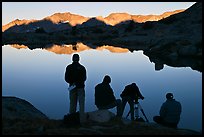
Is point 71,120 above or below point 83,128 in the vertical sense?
above

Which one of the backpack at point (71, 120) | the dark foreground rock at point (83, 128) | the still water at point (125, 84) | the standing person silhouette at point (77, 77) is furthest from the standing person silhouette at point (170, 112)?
the backpack at point (71, 120)

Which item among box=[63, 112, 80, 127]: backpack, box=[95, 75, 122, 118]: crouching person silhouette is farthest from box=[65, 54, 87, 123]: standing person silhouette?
box=[95, 75, 122, 118]: crouching person silhouette

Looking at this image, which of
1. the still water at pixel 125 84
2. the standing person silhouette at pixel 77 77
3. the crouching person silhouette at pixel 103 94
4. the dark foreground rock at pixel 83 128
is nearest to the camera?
the dark foreground rock at pixel 83 128

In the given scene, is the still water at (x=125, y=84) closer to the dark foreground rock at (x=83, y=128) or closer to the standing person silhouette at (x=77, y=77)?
the dark foreground rock at (x=83, y=128)

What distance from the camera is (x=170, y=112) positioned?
42.9 feet

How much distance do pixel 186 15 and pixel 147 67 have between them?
1943 inches

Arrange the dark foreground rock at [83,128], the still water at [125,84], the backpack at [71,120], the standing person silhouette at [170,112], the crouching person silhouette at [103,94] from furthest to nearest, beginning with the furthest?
the still water at [125,84]
the crouching person silhouette at [103,94]
the standing person silhouette at [170,112]
the backpack at [71,120]
the dark foreground rock at [83,128]

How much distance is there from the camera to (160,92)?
22.8m

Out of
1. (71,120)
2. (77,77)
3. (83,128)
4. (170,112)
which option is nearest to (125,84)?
(170,112)

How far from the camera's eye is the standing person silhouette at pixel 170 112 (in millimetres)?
12977

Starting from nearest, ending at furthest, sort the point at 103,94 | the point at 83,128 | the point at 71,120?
the point at 83,128
the point at 71,120
the point at 103,94

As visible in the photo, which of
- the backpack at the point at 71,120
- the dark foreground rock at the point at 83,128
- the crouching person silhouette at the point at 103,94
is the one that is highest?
the crouching person silhouette at the point at 103,94

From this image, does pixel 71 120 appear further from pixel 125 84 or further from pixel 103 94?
pixel 125 84

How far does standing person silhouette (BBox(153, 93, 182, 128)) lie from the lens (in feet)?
42.6
